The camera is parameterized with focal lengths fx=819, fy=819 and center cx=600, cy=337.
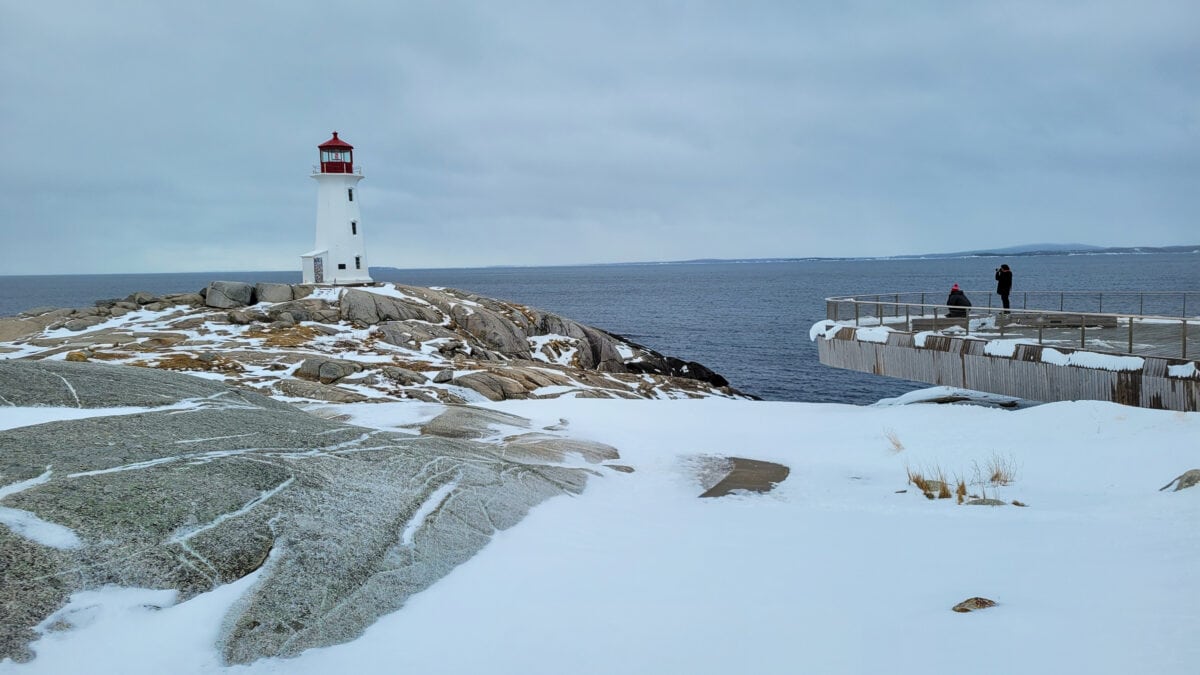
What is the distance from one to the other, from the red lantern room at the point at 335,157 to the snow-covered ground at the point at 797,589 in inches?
1523

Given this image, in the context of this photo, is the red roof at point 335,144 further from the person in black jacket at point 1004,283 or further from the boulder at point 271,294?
the person in black jacket at point 1004,283

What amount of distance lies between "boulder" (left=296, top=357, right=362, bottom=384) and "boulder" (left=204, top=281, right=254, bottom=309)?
13062 mm

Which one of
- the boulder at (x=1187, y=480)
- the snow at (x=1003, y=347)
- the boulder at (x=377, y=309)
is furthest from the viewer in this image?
the boulder at (x=377, y=309)

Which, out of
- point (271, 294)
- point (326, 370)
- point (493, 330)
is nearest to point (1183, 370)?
point (326, 370)

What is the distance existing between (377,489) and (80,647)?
3463mm

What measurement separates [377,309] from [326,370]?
38.2ft

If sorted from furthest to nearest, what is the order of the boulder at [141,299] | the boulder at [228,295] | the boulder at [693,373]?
the boulder at [693,373] < the boulder at [141,299] < the boulder at [228,295]

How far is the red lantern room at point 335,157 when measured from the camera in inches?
1810

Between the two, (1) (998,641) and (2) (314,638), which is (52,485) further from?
(1) (998,641)

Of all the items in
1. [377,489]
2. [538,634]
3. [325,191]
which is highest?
[325,191]

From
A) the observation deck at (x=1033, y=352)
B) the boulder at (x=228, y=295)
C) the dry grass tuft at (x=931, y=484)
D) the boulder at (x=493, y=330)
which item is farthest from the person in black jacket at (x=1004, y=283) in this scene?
the boulder at (x=228, y=295)

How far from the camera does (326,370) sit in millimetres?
24219

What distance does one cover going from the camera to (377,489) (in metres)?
8.77

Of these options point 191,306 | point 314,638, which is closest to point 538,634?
point 314,638
